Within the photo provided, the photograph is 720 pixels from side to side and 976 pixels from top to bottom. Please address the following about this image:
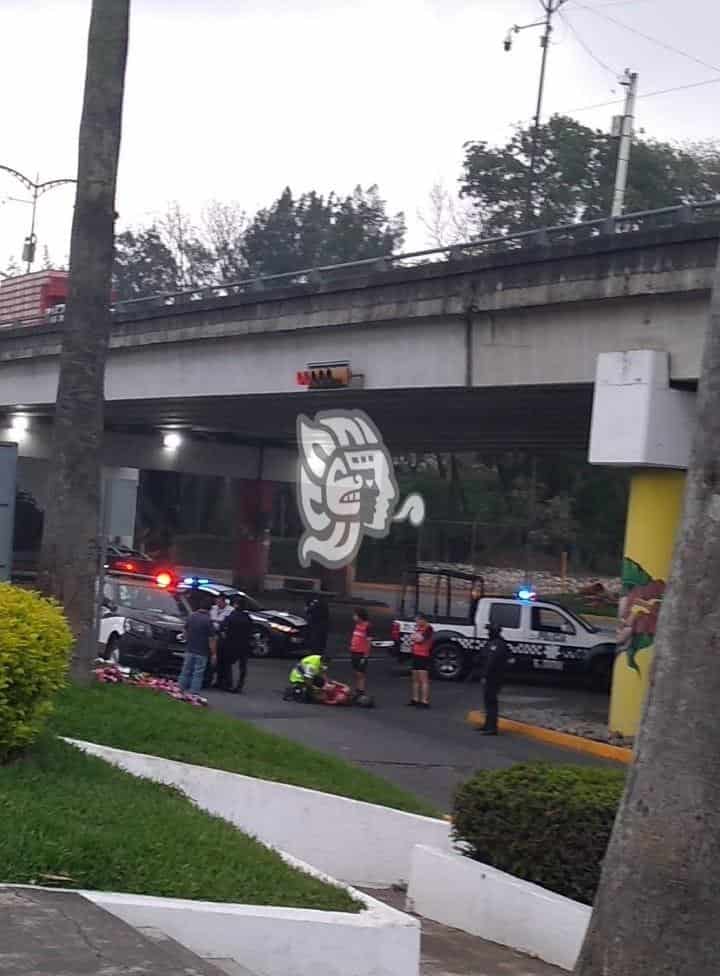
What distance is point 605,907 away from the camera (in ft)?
18.1

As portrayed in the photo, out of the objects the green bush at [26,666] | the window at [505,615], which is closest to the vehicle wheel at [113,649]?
the window at [505,615]

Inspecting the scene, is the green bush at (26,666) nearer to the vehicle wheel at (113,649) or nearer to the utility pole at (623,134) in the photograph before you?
the vehicle wheel at (113,649)

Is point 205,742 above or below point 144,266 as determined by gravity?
below

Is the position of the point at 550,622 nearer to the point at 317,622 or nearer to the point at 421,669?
the point at 317,622

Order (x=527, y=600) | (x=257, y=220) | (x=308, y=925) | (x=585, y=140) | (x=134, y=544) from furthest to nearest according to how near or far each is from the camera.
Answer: (x=257, y=220) → (x=585, y=140) → (x=134, y=544) → (x=527, y=600) → (x=308, y=925)

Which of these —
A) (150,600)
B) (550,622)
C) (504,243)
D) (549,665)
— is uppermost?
(504,243)

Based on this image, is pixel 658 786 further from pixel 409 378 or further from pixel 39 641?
pixel 409 378

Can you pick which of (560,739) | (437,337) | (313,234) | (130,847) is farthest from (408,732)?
(313,234)

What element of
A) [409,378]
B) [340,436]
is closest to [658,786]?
[409,378]

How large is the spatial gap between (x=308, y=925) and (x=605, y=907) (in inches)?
78.6

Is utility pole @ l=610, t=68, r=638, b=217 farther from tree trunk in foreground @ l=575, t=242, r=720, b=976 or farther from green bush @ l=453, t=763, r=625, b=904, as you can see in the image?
tree trunk in foreground @ l=575, t=242, r=720, b=976

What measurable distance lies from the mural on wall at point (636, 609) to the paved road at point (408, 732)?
194cm

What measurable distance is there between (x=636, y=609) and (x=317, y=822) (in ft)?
34.7

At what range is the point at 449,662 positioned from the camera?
2856 centimetres
